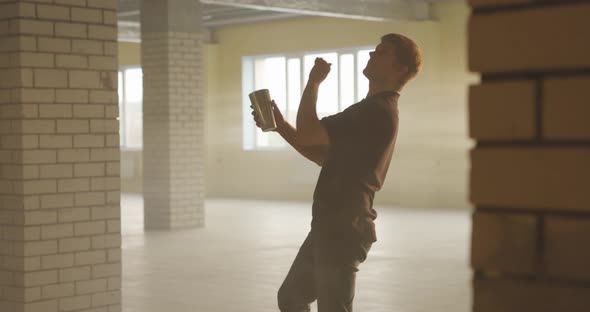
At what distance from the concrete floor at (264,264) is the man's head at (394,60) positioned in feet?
10.1

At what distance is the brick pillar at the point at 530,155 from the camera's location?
1.28m

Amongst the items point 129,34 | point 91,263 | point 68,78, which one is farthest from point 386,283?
point 129,34

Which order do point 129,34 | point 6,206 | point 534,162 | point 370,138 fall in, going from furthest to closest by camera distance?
point 129,34 → point 6,206 → point 370,138 → point 534,162

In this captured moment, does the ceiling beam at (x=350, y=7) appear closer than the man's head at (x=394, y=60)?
No

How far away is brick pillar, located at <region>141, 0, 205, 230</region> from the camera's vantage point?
461 inches

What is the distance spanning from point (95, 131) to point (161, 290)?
2.15 m

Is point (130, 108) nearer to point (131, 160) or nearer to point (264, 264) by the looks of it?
point (131, 160)

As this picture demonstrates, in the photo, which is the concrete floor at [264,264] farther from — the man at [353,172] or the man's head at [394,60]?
the man's head at [394,60]

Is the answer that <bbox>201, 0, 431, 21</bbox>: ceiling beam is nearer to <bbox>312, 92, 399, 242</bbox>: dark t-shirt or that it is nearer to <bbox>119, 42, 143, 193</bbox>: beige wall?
<bbox>119, 42, 143, 193</bbox>: beige wall

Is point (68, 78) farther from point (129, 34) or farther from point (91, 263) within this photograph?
point (129, 34)

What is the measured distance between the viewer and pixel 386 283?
714 centimetres

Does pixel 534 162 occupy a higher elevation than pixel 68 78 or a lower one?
lower


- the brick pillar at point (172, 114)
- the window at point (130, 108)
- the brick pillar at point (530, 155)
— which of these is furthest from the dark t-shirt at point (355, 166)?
the window at point (130, 108)

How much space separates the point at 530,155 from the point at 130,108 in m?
18.3
